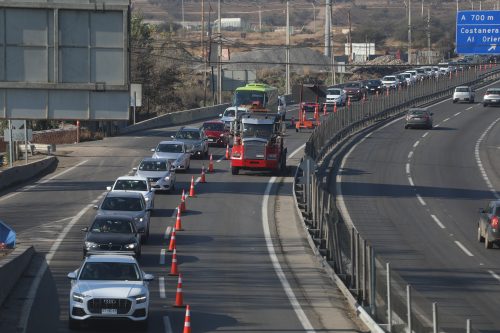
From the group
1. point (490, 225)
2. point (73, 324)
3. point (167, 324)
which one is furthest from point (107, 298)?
point (490, 225)

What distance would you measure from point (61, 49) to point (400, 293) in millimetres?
15997

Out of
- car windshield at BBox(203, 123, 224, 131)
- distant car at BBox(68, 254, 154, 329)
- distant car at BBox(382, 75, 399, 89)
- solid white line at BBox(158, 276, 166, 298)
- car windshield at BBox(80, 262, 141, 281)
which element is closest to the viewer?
distant car at BBox(68, 254, 154, 329)

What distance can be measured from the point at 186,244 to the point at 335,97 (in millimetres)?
53826

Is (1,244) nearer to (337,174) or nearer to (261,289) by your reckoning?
(261,289)

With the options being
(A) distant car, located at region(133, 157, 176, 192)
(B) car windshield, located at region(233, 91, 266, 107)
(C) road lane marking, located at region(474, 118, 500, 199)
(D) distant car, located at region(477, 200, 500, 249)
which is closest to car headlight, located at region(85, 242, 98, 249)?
(D) distant car, located at region(477, 200, 500, 249)

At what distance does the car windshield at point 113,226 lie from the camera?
2830cm

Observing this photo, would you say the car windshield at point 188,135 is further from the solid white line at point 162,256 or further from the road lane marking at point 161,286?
the road lane marking at point 161,286

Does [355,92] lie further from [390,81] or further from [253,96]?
[253,96]

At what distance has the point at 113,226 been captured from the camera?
2842 centimetres

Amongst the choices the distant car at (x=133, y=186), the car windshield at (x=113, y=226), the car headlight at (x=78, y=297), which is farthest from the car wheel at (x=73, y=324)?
the distant car at (x=133, y=186)

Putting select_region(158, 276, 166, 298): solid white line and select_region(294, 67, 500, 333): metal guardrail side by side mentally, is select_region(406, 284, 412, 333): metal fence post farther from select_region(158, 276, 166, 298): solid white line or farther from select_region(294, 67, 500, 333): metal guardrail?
select_region(158, 276, 166, 298): solid white line

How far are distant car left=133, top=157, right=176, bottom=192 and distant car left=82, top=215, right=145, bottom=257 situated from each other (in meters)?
12.4

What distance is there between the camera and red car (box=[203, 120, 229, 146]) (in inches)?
2350

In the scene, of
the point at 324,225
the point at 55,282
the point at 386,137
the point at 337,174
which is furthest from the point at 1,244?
the point at 386,137
